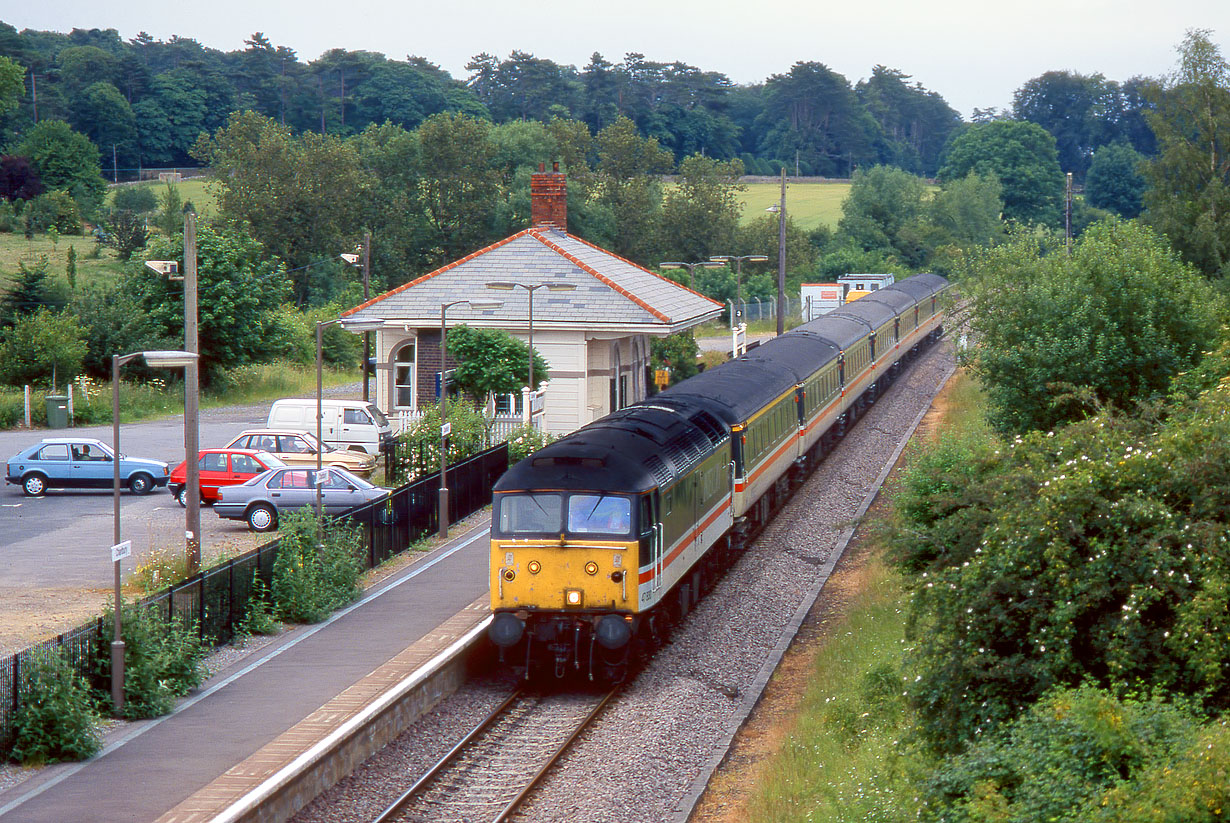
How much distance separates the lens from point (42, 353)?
147 ft

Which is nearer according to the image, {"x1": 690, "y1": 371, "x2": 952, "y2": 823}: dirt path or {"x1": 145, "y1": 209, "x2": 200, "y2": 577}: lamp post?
{"x1": 690, "y1": 371, "x2": 952, "y2": 823}: dirt path

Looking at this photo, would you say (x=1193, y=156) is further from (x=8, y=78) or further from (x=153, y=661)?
(x=8, y=78)

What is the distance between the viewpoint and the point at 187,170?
115812mm

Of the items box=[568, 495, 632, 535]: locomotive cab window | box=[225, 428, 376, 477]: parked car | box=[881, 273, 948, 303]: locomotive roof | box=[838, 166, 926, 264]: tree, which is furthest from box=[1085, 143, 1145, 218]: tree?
box=[568, 495, 632, 535]: locomotive cab window

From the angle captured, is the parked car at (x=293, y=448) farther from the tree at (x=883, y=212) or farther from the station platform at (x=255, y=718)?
the tree at (x=883, y=212)

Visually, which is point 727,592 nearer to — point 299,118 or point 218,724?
point 218,724

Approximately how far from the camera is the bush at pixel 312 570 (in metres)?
18.8

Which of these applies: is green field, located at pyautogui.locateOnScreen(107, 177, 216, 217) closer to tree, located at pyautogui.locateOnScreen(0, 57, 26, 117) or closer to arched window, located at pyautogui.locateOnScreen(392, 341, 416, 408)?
tree, located at pyautogui.locateOnScreen(0, 57, 26, 117)

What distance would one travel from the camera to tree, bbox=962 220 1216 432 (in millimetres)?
22578

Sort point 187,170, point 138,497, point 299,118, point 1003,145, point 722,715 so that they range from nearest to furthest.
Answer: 1. point 722,715
2. point 138,497
3. point 1003,145
4. point 187,170
5. point 299,118

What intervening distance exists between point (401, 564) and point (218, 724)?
8.86 metres

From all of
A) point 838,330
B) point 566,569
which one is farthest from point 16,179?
point 566,569

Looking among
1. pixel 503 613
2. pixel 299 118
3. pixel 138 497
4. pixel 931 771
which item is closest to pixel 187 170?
pixel 299 118

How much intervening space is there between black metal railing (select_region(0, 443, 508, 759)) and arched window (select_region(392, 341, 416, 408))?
8029mm
